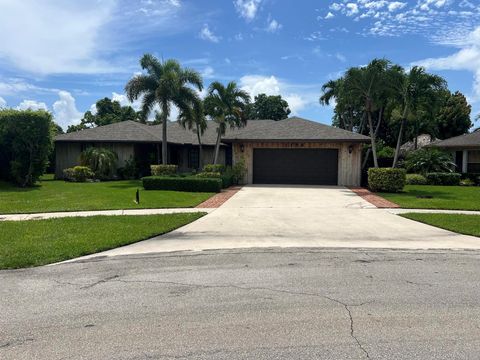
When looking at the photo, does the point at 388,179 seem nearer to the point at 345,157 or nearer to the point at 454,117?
the point at 345,157

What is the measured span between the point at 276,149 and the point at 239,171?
263 cm

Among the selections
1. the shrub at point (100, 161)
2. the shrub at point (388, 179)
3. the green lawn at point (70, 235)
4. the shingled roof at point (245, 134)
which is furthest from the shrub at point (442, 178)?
the shrub at point (100, 161)

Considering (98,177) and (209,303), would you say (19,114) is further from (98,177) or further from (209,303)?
(209,303)

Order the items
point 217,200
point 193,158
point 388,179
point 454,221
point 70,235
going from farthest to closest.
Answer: point 193,158, point 388,179, point 217,200, point 454,221, point 70,235

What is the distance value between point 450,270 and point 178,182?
13862mm

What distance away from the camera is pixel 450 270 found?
21.2ft

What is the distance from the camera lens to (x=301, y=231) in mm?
9805

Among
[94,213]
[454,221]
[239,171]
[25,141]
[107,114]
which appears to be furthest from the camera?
[107,114]

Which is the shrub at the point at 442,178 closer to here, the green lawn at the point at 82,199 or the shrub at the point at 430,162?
the shrub at the point at 430,162

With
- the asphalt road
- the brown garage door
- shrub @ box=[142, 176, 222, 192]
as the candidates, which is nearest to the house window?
the brown garage door

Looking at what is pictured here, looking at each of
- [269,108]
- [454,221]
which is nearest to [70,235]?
[454,221]

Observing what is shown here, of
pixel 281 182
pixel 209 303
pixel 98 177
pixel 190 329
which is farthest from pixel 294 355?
pixel 98 177

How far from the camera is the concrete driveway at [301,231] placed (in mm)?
8305

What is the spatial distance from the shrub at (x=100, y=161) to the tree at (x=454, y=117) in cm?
3109
